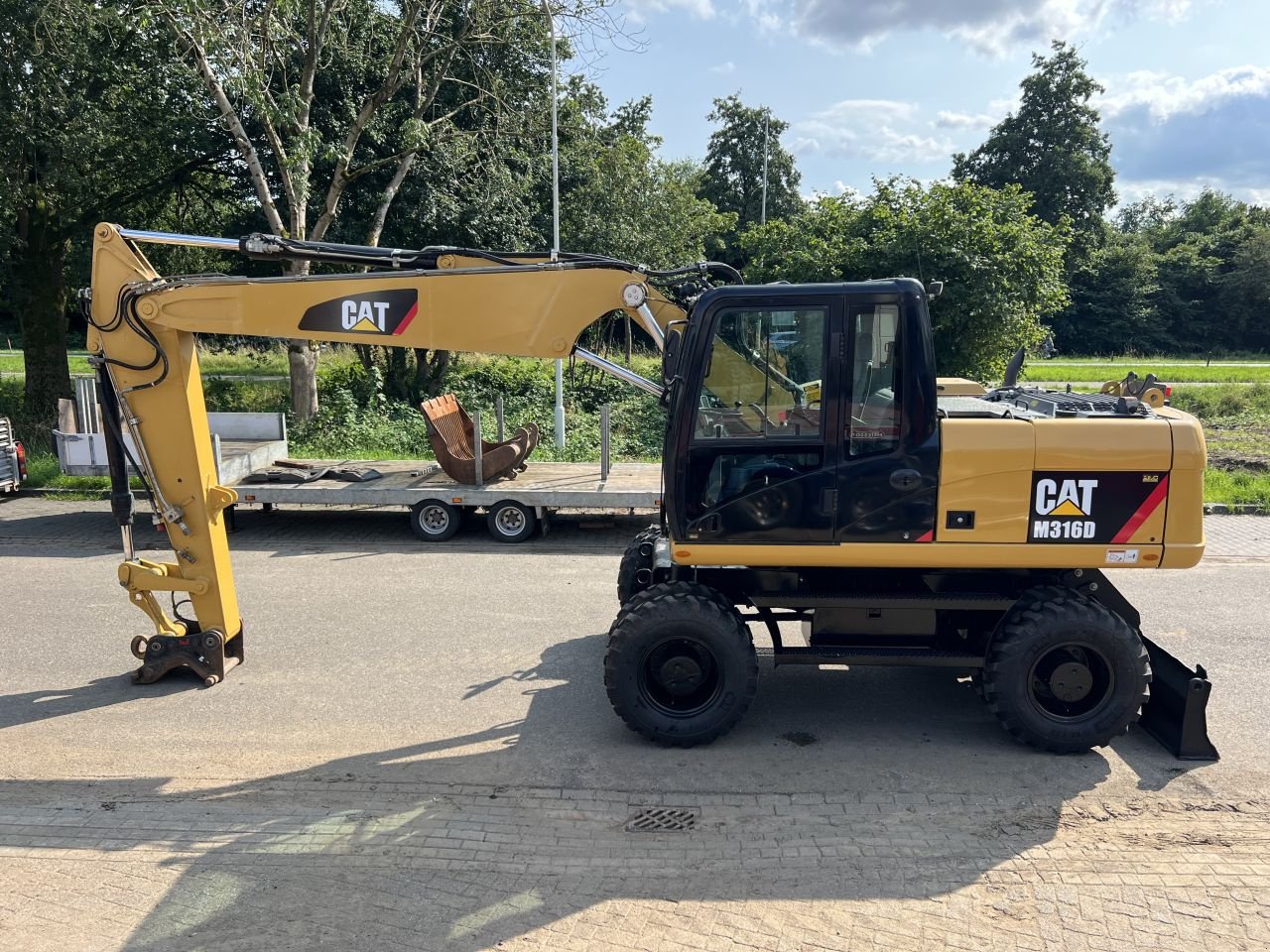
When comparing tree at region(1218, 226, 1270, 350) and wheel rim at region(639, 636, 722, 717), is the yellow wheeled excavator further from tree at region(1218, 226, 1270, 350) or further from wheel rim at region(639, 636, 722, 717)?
tree at region(1218, 226, 1270, 350)

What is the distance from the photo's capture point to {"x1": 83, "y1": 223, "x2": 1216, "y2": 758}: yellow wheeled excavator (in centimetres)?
494

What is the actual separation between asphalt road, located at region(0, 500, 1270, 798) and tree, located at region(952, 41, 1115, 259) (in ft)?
148

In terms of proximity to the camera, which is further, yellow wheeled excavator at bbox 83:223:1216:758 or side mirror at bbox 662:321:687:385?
side mirror at bbox 662:321:687:385

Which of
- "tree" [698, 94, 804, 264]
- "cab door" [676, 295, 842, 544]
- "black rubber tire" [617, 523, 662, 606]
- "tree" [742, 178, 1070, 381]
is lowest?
"black rubber tire" [617, 523, 662, 606]

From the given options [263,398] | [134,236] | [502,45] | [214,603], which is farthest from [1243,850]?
[263,398]

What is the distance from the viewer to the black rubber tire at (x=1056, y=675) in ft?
16.5

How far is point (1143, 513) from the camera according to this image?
4977 millimetres

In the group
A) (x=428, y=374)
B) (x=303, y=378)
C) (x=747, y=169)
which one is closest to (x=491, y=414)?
(x=428, y=374)

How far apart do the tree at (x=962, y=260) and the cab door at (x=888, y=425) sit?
13.9 m

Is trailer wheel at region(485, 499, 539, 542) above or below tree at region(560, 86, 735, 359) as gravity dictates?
below

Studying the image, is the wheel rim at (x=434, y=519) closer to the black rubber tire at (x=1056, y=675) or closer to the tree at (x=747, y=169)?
the black rubber tire at (x=1056, y=675)

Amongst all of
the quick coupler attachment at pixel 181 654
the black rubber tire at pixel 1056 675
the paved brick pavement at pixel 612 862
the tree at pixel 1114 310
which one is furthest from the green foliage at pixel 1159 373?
the quick coupler attachment at pixel 181 654

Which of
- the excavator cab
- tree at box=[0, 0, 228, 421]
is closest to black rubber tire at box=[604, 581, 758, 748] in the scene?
the excavator cab

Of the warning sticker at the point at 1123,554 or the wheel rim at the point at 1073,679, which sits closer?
the warning sticker at the point at 1123,554
